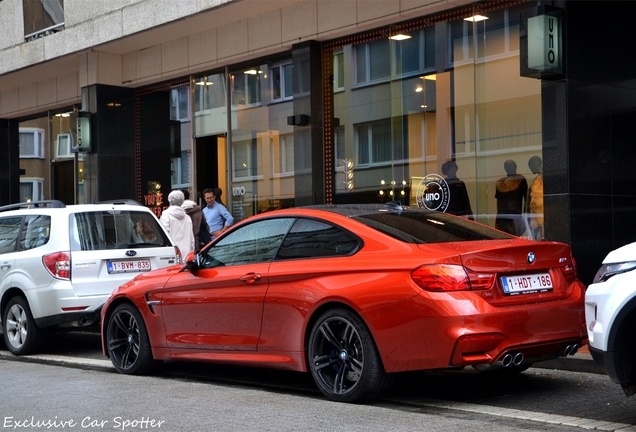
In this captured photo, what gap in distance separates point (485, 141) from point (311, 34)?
142 inches

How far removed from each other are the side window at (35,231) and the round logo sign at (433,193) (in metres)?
5.46

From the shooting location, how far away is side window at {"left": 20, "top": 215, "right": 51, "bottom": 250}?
10727 mm

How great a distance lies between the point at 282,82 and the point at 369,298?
32.6ft

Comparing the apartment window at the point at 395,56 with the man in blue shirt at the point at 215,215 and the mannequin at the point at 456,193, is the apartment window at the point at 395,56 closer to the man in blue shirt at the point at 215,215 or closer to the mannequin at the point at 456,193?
the mannequin at the point at 456,193

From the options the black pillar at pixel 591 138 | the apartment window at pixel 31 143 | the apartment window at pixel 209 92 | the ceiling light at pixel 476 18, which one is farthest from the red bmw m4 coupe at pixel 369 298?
the apartment window at pixel 31 143

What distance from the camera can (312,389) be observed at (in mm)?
7531

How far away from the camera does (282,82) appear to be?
15984 mm

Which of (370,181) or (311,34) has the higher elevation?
(311,34)

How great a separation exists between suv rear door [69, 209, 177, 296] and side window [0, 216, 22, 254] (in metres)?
1.03

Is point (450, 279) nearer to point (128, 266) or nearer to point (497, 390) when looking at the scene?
point (497, 390)

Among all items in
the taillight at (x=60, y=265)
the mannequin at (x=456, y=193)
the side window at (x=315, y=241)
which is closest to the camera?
the side window at (x=315, y=241)

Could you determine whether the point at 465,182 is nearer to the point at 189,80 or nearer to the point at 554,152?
the point at 554,152

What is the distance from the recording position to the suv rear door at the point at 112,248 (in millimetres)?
10430

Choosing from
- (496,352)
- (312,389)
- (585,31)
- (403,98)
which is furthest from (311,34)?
(496,352)
